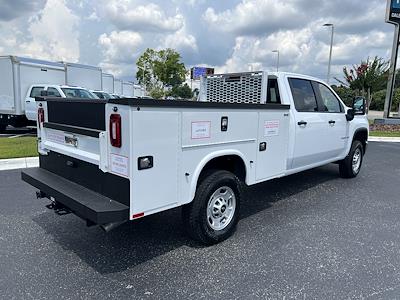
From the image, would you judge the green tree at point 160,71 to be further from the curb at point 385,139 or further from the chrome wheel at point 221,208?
the chrome wheel at point 221,208

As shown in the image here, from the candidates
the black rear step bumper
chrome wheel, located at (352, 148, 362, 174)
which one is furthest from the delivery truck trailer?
chrome wheel, located at (352, 148, 362, 174)

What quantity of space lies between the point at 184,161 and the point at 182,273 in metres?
1.07

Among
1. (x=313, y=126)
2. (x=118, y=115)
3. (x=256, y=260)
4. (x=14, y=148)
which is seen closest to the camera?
(x=118, y=115)

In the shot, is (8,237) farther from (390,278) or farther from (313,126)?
(313,126)

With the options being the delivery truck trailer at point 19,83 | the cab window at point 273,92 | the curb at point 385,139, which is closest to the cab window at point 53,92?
the delivery truck trailer at point 19,83

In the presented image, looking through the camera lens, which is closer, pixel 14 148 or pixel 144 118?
pixel 144 118

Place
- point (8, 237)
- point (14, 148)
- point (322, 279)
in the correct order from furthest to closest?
point (14, 148) → point (8, 237) → point (322, 279)

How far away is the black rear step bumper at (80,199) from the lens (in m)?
2.98

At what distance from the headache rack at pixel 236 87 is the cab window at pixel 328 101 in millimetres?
1279

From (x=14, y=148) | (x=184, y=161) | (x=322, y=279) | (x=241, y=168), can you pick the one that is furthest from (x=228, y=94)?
(x=14, y=148)

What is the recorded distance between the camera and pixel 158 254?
12.1ft

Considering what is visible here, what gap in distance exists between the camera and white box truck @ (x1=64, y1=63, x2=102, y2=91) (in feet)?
54.1

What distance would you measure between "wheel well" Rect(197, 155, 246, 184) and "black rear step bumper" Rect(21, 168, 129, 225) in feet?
3.91

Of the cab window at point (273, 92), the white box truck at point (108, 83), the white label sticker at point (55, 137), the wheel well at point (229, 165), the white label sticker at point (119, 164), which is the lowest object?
the wheel well at point (229, 165)
